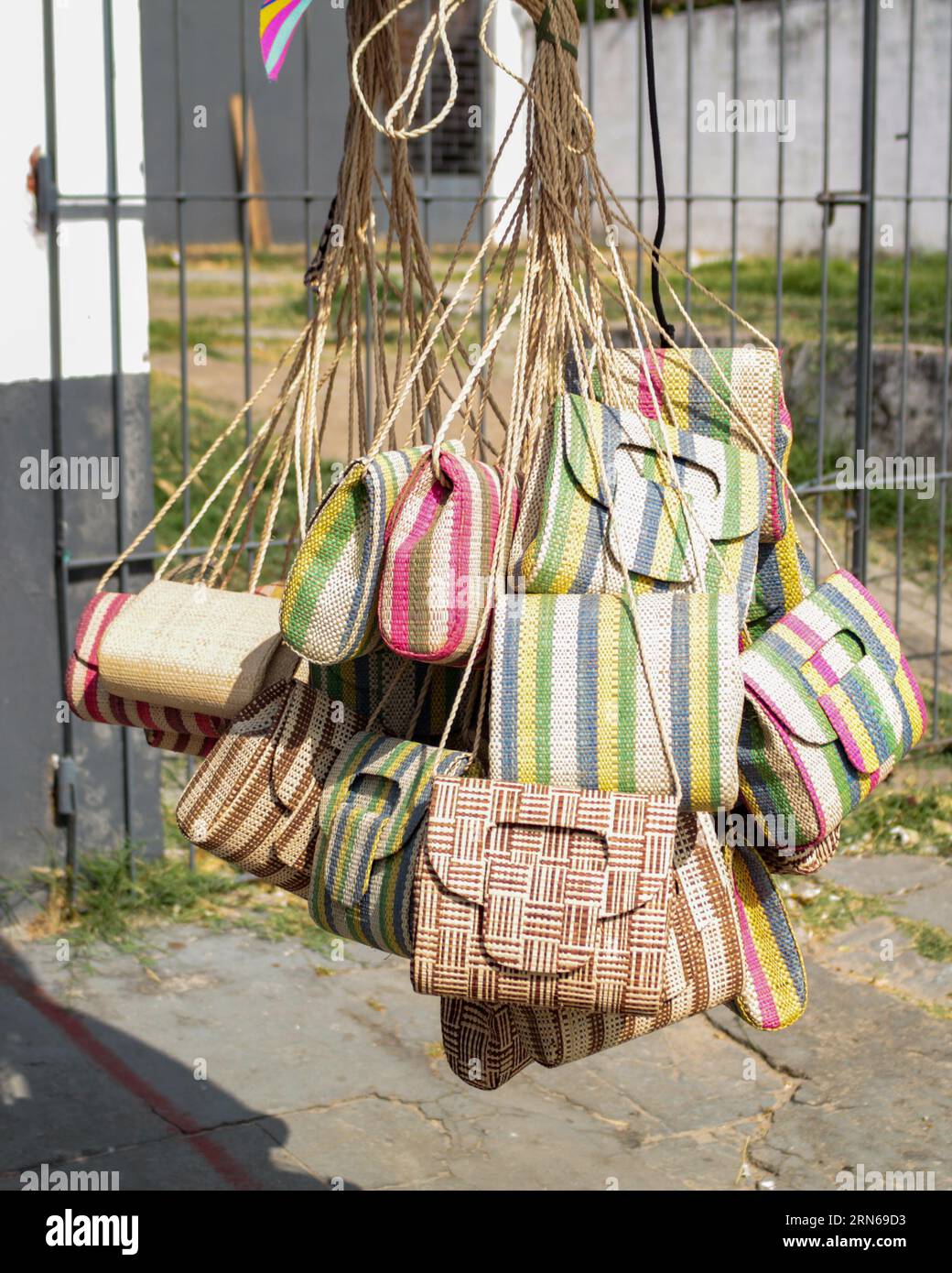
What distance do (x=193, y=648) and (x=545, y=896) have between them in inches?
26.5

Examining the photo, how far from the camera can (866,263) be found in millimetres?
5398

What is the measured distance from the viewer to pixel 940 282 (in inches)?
428

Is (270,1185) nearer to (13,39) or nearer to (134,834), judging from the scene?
(134,834)

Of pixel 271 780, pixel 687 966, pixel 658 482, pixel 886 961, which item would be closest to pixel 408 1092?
pixel 886 961

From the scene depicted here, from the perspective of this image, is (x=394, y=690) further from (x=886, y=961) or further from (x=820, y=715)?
(x=886, y=961)

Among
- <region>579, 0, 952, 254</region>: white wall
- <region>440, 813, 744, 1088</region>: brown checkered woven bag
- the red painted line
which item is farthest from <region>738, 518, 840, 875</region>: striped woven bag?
<region>579, 0, 952, 254</region>: white wall

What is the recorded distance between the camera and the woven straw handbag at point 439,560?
178 cm

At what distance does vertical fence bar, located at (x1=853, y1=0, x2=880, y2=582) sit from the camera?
17.4 feet

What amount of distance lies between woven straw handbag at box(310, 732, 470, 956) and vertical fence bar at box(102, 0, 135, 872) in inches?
105

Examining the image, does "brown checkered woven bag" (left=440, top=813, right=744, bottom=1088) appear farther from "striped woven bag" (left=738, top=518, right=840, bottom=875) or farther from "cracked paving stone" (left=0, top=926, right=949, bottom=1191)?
"cracked paving stone" (left=0, top=926, right=949, bottom=1191)
